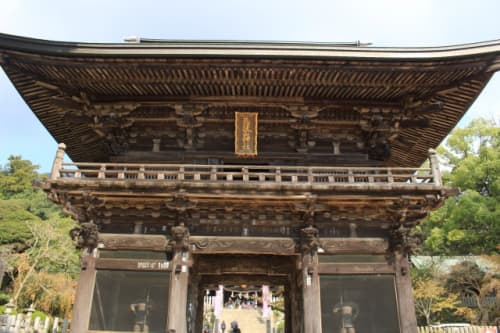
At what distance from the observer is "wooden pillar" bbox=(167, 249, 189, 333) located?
9820mm

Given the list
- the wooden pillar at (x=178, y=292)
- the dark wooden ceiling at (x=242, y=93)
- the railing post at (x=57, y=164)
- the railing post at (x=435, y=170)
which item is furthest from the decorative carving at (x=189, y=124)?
the railing post at (x=435, y=170)

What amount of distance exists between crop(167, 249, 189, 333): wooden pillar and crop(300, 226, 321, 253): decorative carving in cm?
336

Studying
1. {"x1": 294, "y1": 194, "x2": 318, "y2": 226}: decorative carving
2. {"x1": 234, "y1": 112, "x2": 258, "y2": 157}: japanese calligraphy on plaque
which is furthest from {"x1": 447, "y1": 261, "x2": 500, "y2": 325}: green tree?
{"x1": 234, "y1": 112, "x2": 258, "y2": 157}: japanese calligraphy on plaque

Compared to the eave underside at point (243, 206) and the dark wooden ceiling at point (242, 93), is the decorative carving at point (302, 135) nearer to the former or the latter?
the dark wooden ceiling at point (242, 93)

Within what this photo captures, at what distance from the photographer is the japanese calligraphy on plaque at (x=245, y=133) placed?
11633 millimetres

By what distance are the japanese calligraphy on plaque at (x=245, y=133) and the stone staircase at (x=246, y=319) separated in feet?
79.5

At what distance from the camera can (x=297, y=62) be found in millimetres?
10203

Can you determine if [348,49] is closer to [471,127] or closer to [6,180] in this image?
[471,127]

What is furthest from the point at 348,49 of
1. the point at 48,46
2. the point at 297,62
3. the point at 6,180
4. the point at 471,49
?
the point at 6,180

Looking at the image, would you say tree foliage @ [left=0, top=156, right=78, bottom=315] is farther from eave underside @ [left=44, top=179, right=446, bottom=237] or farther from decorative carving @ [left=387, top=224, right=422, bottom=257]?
decorative carving @ [left=387, top=224, right=422, bottom=257]

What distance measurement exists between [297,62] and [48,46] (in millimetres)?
6918

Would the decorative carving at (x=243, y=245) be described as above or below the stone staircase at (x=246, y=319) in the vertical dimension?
above

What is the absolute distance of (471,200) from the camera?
82.8 feet

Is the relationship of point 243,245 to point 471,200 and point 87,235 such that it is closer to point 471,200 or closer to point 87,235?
point 87,235
